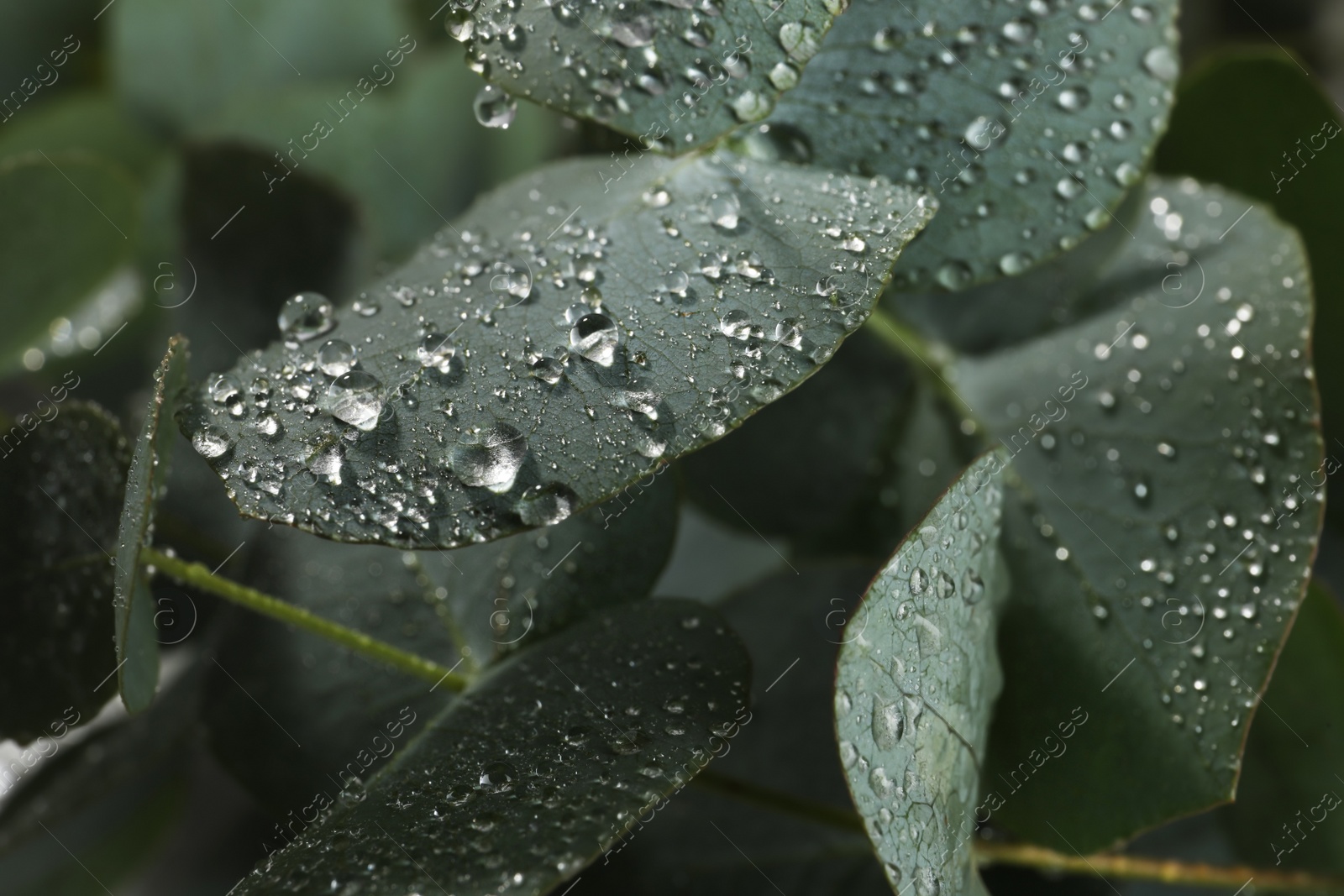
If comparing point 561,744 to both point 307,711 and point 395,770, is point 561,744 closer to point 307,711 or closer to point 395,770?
point 395,770

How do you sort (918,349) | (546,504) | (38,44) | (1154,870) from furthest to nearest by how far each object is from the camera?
1. (38,44)
2. (918,349)
3. (1154,870)
4. (546,504)

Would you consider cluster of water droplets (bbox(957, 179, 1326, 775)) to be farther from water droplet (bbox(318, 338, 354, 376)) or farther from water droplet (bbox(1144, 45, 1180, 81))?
water droplet (bbox(318, 338, 354, 376))

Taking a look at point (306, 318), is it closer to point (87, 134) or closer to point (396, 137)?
point (396, 137)

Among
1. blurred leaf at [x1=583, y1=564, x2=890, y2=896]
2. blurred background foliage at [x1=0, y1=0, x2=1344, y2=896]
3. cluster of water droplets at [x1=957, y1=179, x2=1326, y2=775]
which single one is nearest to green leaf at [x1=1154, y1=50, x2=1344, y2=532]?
blurred background foliage at [x1=0, y1=0, x2=1344, y2=896]

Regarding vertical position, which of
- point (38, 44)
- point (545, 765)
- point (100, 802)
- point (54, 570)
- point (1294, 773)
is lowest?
point (1294, 773)

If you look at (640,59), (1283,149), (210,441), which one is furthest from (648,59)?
(1283,149)

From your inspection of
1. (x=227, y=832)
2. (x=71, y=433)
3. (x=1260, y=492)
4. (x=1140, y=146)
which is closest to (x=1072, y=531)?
(x=1260, y=492)

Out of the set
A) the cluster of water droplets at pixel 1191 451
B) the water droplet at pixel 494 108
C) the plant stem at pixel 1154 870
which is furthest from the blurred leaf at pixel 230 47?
the plant stem at pixel 1154 870
